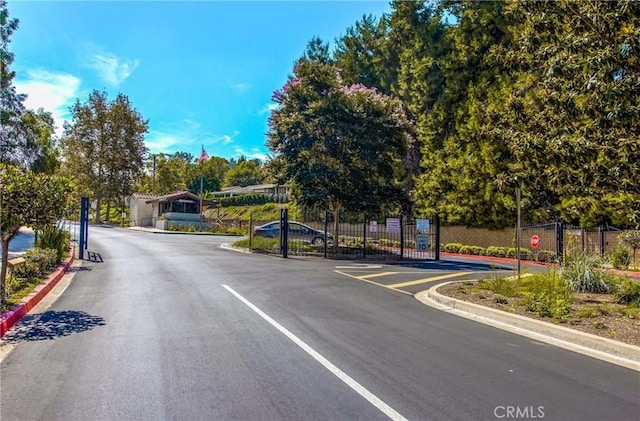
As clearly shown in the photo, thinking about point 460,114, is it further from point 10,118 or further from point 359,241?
point 10,118

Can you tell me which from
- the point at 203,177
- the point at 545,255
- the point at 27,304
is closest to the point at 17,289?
the point at 27,304

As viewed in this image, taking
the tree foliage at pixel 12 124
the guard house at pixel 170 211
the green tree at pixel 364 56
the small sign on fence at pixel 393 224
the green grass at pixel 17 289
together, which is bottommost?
the green grass at pixel 17 289

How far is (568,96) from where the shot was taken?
8.77 metres

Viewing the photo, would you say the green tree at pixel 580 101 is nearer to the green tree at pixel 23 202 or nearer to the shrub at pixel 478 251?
the green tree at pixel 23 202

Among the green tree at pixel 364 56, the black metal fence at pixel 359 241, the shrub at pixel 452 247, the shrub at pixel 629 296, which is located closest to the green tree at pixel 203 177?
the green tree at pixel 364 56

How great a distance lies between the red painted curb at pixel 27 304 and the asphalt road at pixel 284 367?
9.1 inches

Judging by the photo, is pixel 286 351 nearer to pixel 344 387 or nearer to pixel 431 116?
pixel 344 387

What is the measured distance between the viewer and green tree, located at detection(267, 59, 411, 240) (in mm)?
21688

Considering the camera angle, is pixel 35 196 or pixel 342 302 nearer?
pixel 35 196

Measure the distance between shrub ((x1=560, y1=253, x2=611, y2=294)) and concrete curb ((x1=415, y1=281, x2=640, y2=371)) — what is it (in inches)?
130

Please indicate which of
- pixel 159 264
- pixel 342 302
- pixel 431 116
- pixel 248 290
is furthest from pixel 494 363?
pixel 431 116

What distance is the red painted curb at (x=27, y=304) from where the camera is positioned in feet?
23.5

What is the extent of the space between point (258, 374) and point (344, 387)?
100 cm

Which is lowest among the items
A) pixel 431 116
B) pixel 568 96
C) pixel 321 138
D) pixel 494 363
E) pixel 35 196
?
pixel 494 363
